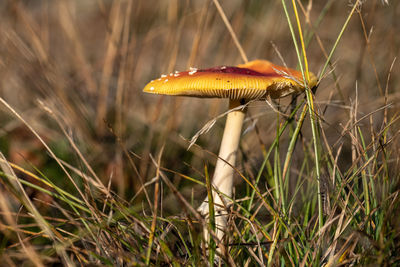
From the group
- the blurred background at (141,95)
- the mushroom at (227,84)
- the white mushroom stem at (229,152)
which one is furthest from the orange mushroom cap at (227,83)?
the blurred background at (141,95)

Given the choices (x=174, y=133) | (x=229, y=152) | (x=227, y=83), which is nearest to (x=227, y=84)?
(x=227, y=83)

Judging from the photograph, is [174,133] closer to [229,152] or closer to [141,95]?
[141,95]

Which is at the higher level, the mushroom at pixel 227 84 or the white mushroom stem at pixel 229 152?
the mushroom at pixel 227 84

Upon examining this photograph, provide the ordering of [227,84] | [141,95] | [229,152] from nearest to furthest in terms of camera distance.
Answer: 1. [227,84]
2. [229,152]
3. [141,95]

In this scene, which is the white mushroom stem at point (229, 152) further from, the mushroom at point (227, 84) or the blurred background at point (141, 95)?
the blurred background at point (141, 95)

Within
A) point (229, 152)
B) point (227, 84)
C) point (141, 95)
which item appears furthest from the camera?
point (141, 95)

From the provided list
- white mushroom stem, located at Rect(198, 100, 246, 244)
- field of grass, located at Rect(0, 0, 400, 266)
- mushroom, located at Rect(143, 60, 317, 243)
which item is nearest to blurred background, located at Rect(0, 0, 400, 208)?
field of grass, located at Rect(0, 0, 400, 266)

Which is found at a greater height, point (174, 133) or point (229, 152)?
point (229, 152)

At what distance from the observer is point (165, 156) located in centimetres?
170

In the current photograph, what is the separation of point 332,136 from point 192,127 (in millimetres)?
844

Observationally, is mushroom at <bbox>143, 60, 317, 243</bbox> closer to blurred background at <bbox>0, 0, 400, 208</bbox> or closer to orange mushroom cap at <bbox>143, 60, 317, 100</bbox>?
orange mushroom cap at <bbox>143, 60, 317, 100</bbox>


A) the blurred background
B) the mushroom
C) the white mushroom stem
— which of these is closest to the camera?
the mushroom

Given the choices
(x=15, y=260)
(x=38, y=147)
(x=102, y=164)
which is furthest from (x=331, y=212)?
(x=38, y=147)

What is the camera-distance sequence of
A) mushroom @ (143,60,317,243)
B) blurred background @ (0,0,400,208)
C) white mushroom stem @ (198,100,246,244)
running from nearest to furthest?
mushroom @ (143,60,317,243), white mushroom stem @ (198,100,246,244), blurred background @ (0,0,400,208)
